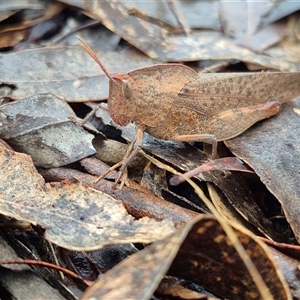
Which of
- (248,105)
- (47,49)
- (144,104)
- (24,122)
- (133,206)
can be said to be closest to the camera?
(133,206)

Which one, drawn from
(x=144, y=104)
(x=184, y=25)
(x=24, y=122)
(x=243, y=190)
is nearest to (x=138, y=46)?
(x=184, y=25)

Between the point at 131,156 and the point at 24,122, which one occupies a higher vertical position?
the point at 24,122

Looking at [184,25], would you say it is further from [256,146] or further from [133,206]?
[133,206]

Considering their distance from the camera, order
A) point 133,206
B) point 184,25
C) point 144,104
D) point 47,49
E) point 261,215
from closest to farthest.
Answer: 1. point 133,206
2. point 261,215
3. point 144,104
4. point 47,49
5. point 184,25

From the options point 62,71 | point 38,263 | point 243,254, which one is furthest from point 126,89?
point 243,254

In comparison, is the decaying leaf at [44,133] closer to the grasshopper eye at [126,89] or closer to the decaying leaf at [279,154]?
the grasshopper eye at [126,89]

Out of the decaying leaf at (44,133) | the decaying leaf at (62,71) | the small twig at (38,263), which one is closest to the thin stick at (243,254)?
the small twig at (38,263)

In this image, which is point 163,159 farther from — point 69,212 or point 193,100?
point 69,212

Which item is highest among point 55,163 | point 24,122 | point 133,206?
point 24,122
